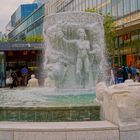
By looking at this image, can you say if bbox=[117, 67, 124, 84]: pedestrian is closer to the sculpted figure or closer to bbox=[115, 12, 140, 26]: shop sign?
the sculpted figure

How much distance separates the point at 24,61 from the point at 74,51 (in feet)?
64.5

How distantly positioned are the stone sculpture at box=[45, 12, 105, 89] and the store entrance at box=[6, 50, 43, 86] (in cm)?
1723

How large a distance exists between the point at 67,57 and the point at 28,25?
3452 inches

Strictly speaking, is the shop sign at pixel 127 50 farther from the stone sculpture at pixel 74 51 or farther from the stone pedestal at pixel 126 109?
the stone pedestal at pixel 126 109

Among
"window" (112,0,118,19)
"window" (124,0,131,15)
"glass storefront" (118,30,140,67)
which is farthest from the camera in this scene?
"window" (112,0,118,19)

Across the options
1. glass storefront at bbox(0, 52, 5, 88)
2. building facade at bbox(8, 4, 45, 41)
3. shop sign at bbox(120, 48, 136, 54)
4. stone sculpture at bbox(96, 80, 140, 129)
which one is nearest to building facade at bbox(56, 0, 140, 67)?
shop sign at bbox(120, 48, 136, 54)

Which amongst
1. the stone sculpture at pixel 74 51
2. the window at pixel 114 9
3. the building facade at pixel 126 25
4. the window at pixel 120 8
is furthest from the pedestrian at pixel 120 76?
the window at pixel 114 9

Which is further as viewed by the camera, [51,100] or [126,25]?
[126,25]

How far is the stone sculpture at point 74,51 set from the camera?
627 inches

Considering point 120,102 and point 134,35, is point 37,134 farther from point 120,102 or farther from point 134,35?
point 134,35

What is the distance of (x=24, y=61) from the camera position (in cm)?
3541

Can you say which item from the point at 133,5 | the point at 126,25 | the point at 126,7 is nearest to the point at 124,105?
the point at 133,5

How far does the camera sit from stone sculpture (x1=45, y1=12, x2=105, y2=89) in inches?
627

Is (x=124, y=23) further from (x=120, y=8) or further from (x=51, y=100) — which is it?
(x=51, y=100)
